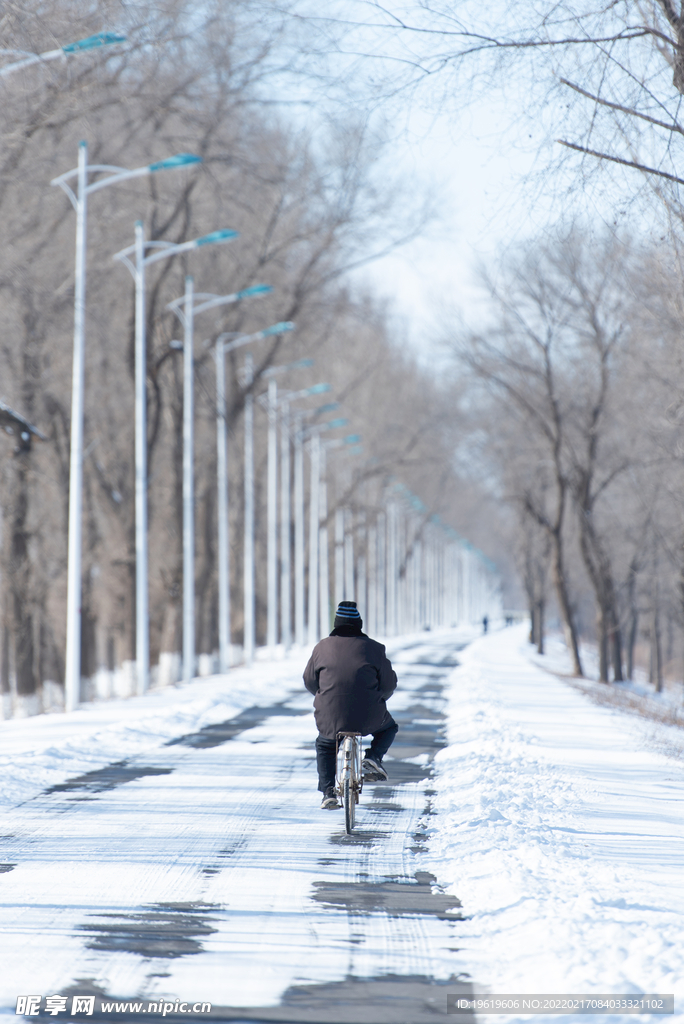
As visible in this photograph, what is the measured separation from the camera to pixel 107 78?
26719 millimetres

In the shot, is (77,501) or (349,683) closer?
(349,683)

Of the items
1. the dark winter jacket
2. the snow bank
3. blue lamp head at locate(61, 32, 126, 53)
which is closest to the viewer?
the snow bank

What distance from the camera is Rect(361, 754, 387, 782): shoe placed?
10.3 m

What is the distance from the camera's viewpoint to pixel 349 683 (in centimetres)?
1004

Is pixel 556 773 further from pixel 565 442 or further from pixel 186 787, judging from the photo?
pixel 565 442

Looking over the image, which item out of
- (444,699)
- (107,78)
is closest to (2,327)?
(107,78)

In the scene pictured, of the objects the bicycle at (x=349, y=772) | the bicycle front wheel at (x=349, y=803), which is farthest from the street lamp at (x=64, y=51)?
the bicycle front wheel at (x=349, y=803)

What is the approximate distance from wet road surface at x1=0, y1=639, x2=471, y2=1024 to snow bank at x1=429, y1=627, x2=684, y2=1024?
270mm

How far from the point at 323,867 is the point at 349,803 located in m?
1.26

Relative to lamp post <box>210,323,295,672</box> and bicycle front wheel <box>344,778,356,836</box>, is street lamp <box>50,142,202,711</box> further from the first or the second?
bicycle front wheel <box>344,778,356,836</box>

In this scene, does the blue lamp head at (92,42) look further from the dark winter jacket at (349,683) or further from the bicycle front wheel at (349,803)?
the bicycle front wheel at (349,803)

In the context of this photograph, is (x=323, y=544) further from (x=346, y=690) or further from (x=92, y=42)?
(x=346, y=690)

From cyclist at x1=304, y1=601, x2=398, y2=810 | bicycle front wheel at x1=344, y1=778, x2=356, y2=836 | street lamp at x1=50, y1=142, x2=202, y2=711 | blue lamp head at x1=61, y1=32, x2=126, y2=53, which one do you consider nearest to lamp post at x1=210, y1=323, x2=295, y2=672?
street lamp at x1=50, y1=142, x2=202, y2=711

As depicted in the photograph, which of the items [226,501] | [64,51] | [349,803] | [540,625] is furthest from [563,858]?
[540,625]
